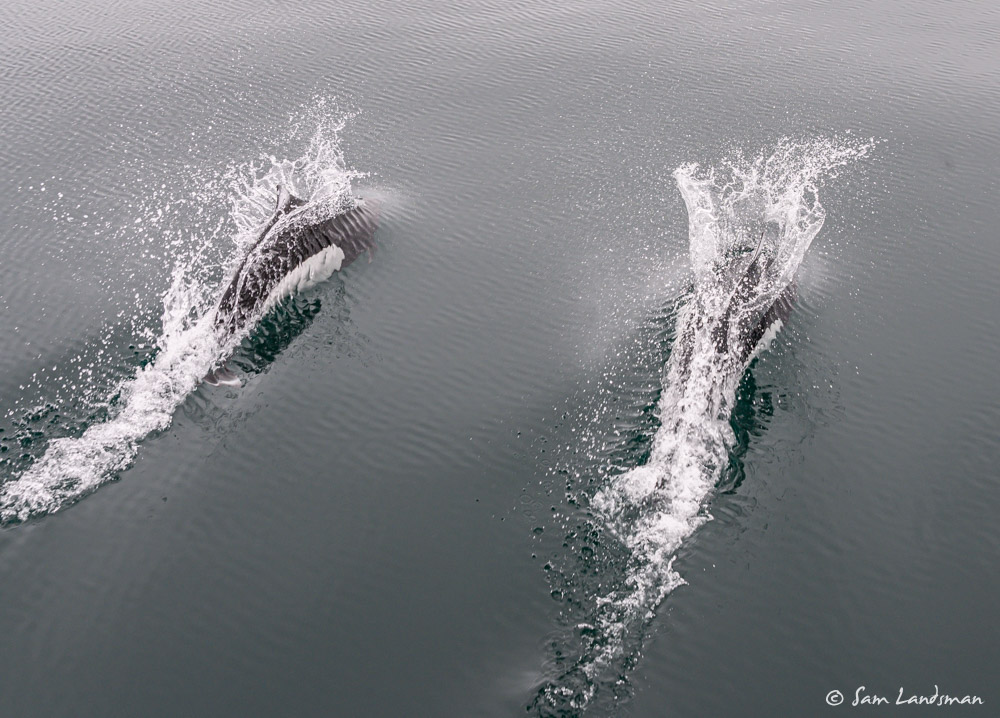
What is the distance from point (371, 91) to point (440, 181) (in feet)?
63.9

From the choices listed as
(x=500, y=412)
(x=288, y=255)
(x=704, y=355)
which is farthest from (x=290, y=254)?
(x=704, y=355)

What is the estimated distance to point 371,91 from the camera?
270 feet

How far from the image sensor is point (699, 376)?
47.9 meters

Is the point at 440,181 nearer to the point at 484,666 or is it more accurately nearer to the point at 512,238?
the point at 512,238

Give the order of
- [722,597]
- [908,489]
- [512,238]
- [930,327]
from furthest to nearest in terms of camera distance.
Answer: [512,238] < [930,327] < [908,489] < [722,597]

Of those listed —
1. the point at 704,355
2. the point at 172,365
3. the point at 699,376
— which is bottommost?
the point at 172,365

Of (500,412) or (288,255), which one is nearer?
(500,412)

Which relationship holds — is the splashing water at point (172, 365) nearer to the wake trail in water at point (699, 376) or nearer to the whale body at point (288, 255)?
the whale body at point (288, 255)

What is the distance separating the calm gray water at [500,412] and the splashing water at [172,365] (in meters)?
0.21

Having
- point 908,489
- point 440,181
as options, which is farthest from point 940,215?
point 440,181

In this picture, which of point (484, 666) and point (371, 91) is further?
point (371, 91)

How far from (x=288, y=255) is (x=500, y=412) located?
1969 centimetres

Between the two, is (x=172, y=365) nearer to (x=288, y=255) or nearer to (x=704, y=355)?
(x=288, y=255)

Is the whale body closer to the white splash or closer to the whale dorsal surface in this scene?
the whale dorsal surface
